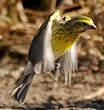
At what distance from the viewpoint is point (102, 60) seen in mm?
4375

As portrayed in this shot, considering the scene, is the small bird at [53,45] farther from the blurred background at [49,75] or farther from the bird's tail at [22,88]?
the blurred background at [49,75]

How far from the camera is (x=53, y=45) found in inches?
94.8

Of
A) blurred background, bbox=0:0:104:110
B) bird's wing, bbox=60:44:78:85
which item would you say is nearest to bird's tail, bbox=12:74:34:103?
bird's wing, bbox=60:44:78:85

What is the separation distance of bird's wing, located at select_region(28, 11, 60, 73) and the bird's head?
0.71 ft

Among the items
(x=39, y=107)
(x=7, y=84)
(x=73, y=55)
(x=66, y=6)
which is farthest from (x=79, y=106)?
(x=66, y=6)

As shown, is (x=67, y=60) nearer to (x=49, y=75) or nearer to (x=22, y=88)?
(x=22, y=88)

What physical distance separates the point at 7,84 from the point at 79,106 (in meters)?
1.13

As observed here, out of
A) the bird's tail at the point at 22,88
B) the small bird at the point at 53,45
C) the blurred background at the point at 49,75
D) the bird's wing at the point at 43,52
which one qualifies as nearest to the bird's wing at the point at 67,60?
the small bird at the point at 53,45

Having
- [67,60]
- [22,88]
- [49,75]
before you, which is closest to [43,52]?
[67,60]

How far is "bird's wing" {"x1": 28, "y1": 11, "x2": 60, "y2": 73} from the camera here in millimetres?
2084

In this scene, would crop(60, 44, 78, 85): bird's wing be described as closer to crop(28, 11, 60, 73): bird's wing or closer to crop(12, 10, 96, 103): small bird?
crop(12, 10, 96, 103): small bird

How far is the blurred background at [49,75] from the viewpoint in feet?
11.7

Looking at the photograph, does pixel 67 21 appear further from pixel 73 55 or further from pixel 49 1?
pixel 49 1

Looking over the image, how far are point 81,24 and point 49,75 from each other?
2039mm
